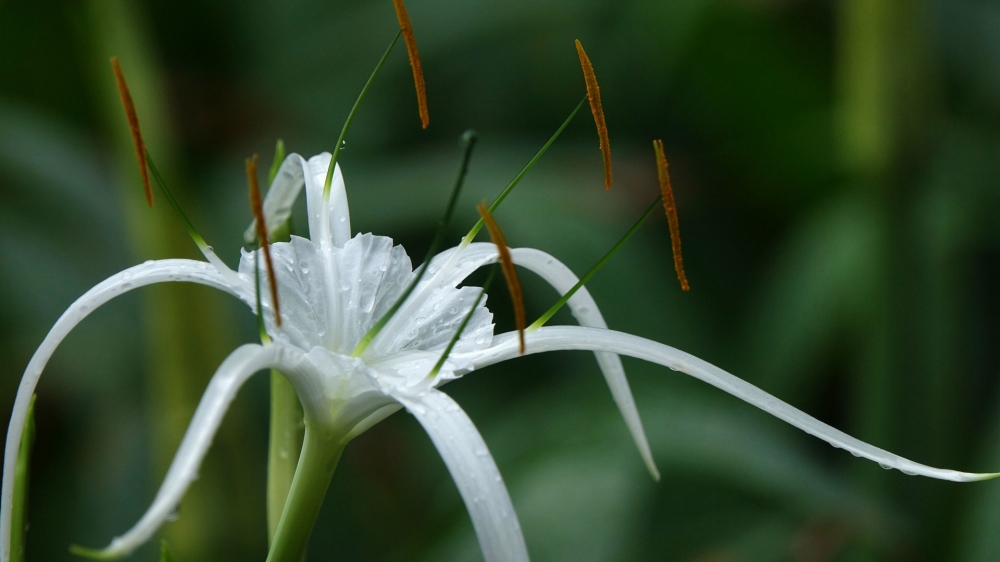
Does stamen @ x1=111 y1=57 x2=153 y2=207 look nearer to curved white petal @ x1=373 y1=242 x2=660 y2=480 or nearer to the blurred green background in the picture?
curved white petal @ x1=373 y1=242 x2=660 y2=480

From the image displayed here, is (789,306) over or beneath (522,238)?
beneath

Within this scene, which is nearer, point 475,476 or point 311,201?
point 475,476

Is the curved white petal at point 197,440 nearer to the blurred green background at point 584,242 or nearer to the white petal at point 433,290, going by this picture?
the white petal at point 433,290

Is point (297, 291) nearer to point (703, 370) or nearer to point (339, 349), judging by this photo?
point (339, 349)

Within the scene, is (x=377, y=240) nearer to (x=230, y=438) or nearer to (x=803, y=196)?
(x=230, y=438)

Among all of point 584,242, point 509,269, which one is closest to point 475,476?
point 509,269

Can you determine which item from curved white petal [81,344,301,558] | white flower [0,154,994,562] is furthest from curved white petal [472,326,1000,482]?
curved white petal [81,344,301,558]

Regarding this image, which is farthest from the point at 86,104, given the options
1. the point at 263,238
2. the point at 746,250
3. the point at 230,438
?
the point at 263,238
